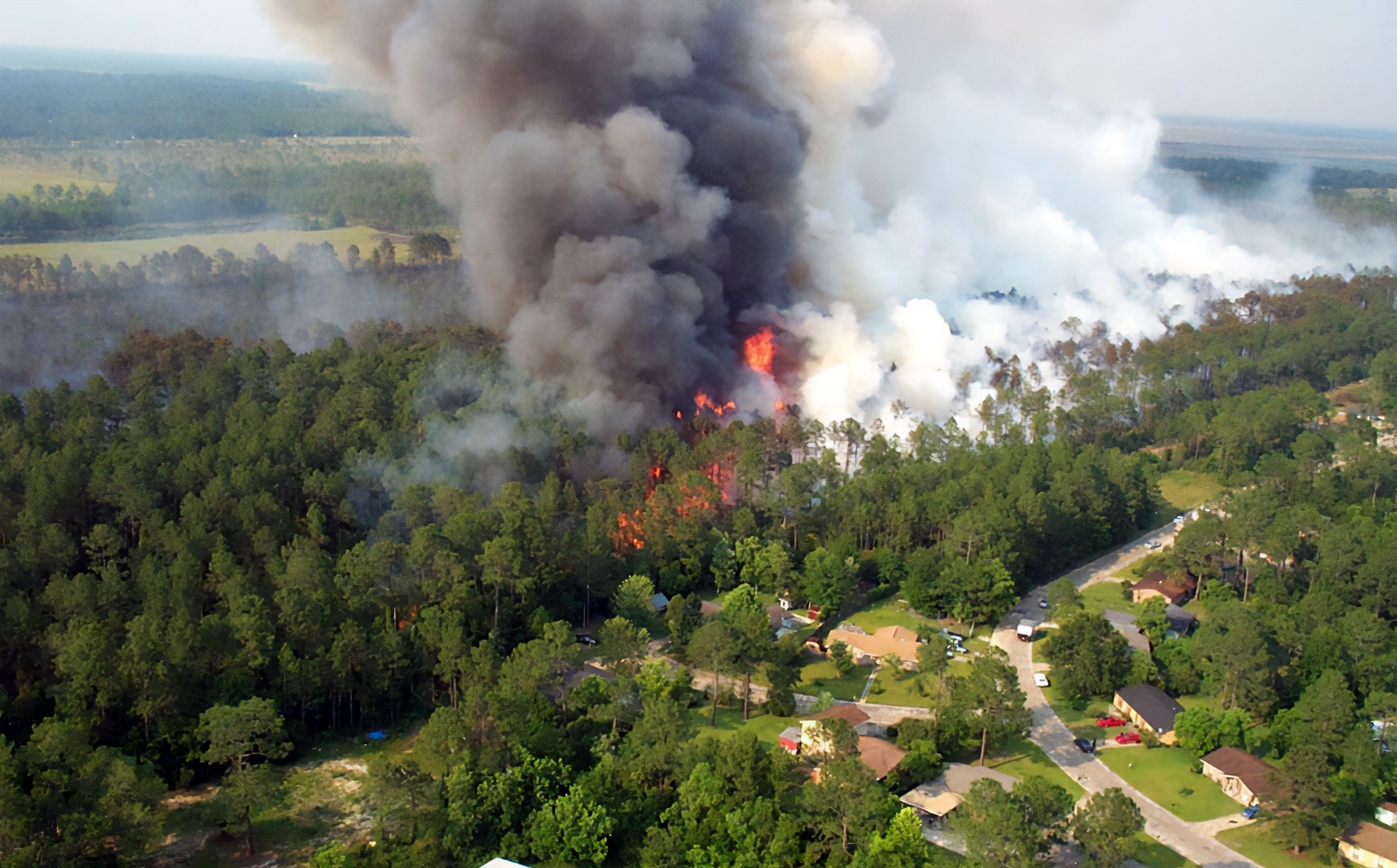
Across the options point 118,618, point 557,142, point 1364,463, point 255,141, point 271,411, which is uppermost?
point 255,141

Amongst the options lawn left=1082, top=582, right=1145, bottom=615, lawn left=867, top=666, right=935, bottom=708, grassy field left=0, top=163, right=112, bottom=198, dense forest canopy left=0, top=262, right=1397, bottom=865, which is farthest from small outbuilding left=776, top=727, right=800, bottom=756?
grassy field left=0, top=163, right=112, bottom=198

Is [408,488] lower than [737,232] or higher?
lower

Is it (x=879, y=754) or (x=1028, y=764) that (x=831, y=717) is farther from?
(x=1028, y=764)

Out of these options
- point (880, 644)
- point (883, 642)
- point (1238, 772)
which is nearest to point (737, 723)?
point (880, 644)

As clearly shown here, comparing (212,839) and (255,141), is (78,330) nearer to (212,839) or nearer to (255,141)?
(255,141)

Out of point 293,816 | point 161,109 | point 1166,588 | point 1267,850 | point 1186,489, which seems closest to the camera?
point 1267,850

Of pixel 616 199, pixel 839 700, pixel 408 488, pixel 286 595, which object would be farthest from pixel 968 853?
pixel 616 199
